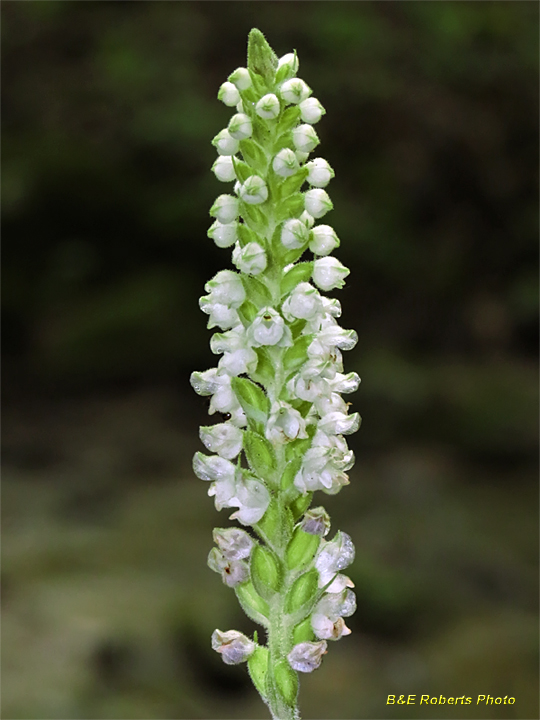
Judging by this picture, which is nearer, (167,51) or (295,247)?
(295,247)

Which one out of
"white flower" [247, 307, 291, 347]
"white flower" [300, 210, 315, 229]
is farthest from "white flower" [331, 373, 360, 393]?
"white flower" [300, 210, 315, 229]

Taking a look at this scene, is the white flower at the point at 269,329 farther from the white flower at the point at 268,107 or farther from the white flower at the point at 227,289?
the white flower at the point at 268,107

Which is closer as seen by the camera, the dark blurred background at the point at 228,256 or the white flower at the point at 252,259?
the white flower at the point at 252,259

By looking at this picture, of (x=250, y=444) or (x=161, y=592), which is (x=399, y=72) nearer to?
(x=161, y=592)

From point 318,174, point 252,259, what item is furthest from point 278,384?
point 318,174

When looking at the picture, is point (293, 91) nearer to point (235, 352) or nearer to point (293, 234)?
point (293, 234)

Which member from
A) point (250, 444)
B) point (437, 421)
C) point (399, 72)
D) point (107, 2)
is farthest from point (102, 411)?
point (250, 444)

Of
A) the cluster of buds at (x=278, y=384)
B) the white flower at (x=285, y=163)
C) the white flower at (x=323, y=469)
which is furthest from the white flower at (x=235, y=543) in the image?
the white flower at (x=285, y=163)

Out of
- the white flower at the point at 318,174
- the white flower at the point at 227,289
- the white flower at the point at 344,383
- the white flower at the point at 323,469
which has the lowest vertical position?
the white flower at the point at 323,469
